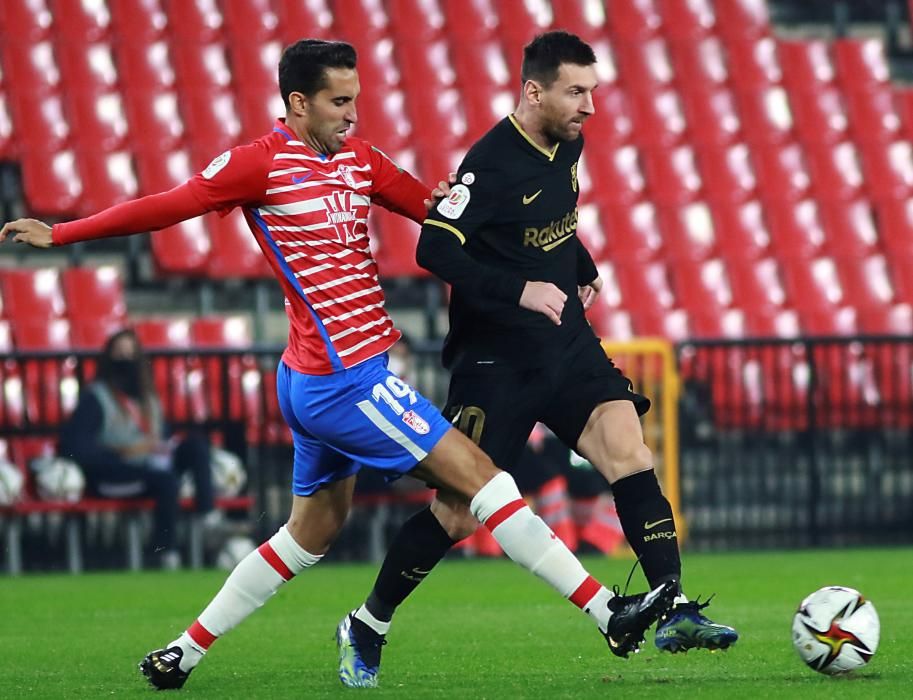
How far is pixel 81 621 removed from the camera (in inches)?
318

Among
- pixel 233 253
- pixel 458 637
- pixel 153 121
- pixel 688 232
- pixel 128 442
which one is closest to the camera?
pixel 458 637

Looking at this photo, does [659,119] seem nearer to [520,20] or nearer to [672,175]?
[672,175]

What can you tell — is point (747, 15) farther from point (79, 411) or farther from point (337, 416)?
point (337, 416)

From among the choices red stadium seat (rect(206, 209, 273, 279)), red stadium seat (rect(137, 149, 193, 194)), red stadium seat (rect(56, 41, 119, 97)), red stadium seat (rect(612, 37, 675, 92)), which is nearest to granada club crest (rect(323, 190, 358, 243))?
red stadium seat (rect(206, 209, 273, 279))

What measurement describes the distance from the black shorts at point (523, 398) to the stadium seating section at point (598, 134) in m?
7.82

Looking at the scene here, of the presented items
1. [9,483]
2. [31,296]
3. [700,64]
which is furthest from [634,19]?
[9,483]

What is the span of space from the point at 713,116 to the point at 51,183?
5.79 meters

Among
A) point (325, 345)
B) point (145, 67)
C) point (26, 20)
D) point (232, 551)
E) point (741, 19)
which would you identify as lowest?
point (232, 551)

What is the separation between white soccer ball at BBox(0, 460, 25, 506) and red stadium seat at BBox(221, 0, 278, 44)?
507cm

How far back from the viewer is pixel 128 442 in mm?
11094

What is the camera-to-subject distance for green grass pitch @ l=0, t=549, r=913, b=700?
523 centimetres

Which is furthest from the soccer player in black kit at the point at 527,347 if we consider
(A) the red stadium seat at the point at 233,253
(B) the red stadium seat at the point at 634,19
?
(B) the red stadium seat at the point at 634,19

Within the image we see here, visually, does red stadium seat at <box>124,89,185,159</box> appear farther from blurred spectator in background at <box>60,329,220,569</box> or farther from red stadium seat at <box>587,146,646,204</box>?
red stadium seat at <box>587,146,646,204</box>

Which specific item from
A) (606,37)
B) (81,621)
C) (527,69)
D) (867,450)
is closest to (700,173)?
(606,37)
